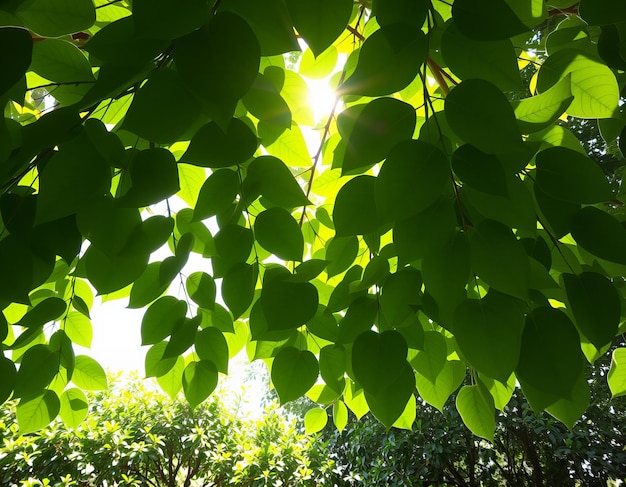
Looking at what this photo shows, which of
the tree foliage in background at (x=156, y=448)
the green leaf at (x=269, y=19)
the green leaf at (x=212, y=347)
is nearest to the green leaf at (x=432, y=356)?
the green leaf at (x=212, y=347)

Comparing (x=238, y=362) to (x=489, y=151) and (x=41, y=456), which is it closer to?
(x=41, y=456)

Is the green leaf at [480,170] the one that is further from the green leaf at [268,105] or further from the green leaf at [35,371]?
the green leaf at [35,371]

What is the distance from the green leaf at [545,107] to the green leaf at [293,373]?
1.67 feet

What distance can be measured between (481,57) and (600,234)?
0.27m

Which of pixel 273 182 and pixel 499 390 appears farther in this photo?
pixel 499 390

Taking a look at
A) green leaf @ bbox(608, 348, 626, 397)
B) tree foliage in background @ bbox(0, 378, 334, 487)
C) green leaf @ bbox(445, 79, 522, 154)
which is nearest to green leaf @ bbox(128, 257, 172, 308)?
green leaf @ bbox(445, 79, 522, 154)

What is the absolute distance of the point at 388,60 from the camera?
47 centimetres

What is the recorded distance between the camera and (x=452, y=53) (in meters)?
0.53

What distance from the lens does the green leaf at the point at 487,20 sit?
45 centimetres

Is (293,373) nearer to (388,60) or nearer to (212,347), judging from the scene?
(212,347)

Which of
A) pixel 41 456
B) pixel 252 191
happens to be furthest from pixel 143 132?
pixel 41 456

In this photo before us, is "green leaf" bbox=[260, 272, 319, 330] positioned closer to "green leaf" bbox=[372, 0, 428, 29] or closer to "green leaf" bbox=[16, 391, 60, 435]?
"green leaf" bbox=[372, 0, 428, 29]

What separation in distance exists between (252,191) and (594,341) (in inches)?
19.7

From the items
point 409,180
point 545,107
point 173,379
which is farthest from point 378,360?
point 173,379
